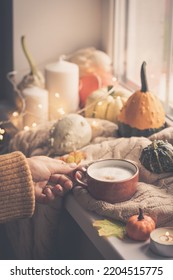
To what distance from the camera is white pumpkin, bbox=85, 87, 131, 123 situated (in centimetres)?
181

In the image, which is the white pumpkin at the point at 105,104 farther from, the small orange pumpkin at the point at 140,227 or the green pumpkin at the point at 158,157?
the small orange pumpkin at the point at 140,227

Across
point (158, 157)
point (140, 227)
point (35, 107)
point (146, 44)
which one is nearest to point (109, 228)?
point (140, 227)

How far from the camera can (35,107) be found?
195 cm

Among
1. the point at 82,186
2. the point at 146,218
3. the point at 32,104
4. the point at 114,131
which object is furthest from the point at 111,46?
the point at 146,218

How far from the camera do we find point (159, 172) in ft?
4.73

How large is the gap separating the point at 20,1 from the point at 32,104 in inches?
14.6

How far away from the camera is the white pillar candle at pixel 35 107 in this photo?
1.95 m

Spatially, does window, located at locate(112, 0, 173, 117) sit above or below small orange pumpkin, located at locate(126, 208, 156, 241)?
above

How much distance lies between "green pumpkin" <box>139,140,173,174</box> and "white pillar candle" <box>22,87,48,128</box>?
558 mm

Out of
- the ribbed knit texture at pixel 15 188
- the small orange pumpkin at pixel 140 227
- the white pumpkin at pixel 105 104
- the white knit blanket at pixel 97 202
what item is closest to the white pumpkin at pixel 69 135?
the white knit blanket at pixel 97 202

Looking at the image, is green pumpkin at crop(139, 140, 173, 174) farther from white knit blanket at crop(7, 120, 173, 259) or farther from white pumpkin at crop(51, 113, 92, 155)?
white pumpkin at crop(51, 113, 92, 155)

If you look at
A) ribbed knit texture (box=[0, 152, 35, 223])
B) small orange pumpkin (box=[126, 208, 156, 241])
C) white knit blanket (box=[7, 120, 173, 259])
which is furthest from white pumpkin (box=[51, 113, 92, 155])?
small orange pumpkin (box=[126, 208, 156, 241])

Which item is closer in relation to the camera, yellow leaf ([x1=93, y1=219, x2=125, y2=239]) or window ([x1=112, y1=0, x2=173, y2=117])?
yellow leaf ([x1=93, y1=219, x2=125, y2=239])
